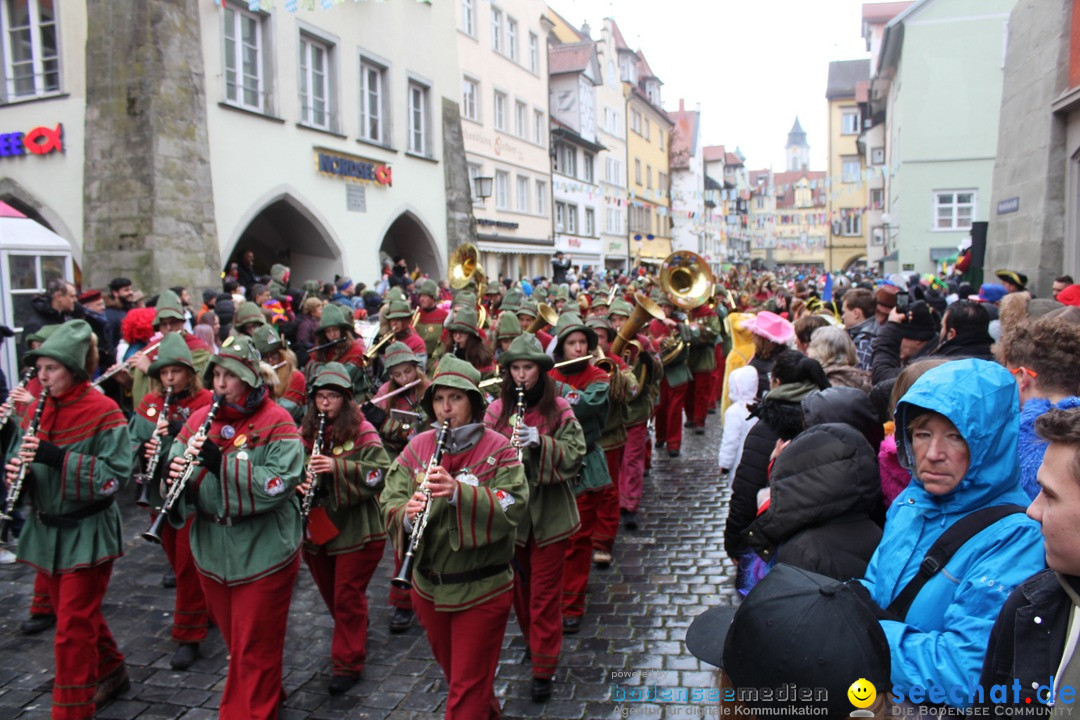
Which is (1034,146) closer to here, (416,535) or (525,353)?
(525,353)

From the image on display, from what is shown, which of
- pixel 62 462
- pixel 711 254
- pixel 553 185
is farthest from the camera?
pixel 711 254

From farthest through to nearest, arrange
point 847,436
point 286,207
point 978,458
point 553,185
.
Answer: point 553,185 < point 286,207 < point 847,436 < point 978,458

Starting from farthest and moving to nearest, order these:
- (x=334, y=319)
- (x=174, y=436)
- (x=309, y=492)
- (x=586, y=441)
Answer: (x=334, y=319) < (x=586, y=441) < (x=174, y=436) < (x=309, y=492)

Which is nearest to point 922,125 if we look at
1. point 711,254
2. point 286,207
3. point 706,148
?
point 286,207

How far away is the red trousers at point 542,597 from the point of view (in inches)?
174

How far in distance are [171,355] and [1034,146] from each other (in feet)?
42.3

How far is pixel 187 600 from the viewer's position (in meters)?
4.94

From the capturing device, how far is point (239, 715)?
3.84 metres

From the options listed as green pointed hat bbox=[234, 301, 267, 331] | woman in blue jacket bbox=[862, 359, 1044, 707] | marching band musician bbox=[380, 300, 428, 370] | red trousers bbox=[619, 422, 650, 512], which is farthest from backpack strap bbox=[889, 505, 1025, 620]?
green pointed hat bbox=[234, 301, 267, 331]

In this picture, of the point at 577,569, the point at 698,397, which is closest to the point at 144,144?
the point at 698,397

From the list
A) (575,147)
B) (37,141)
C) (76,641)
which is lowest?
(76,641)

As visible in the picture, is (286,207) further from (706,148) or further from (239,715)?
(706,148)

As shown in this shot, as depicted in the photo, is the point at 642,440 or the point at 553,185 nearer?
the point at 642,440

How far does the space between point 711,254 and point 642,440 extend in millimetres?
64946
